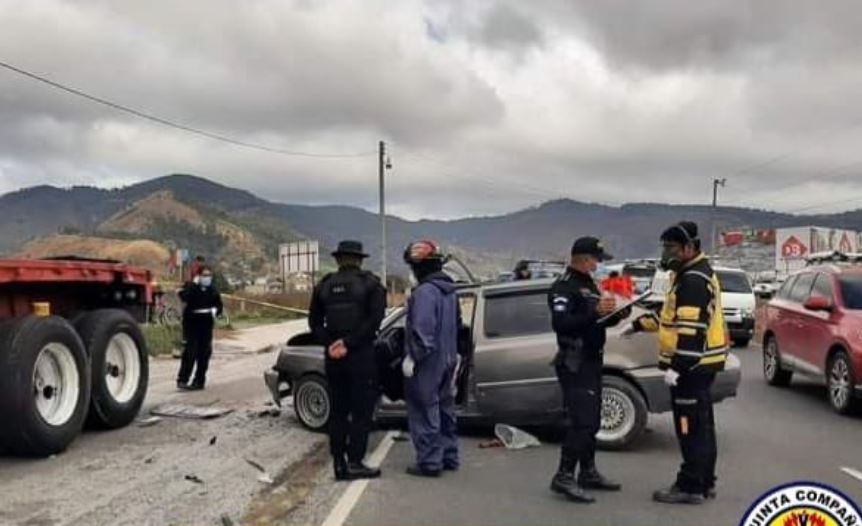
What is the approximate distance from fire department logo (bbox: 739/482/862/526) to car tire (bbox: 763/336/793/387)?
9.34 meters

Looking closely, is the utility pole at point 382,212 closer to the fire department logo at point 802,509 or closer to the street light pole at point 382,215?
the street light pole at point 382,215

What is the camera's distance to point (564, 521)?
591 cm

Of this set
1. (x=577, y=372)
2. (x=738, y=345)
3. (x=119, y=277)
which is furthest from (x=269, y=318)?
(x=577, y=372)

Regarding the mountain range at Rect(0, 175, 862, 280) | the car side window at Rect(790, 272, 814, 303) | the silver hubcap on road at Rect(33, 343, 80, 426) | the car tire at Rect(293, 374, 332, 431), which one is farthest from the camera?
the mountain range at Rect(0, 175, 862, 280)

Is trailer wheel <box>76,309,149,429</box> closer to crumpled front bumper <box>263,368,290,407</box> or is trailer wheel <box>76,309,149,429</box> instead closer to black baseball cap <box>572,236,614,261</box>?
crumpled front bumper <box>263,368,290,407</box>

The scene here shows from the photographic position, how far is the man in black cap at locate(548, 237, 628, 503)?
6.37 metres

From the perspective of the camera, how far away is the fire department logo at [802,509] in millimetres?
3842

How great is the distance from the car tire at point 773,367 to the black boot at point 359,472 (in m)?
7.73

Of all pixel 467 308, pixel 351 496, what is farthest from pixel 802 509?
pixel 467 308

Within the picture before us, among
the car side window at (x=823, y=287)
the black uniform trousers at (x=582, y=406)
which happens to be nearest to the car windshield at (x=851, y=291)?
the car side window at (x=823, y=287)

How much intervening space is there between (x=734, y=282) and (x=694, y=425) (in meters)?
15.9

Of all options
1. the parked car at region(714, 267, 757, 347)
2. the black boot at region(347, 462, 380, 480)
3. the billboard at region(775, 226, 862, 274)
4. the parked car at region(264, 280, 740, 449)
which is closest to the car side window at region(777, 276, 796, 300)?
the parked car at region(264, 280, 740, 449)

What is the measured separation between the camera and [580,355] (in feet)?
21.0

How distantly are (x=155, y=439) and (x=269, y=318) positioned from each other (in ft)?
79.2
